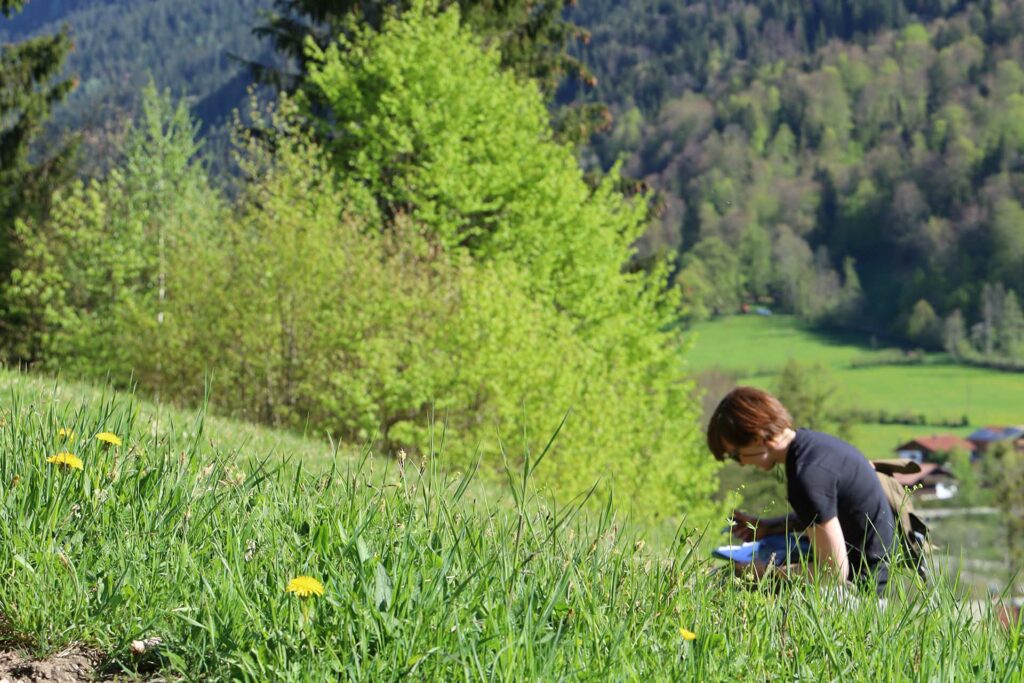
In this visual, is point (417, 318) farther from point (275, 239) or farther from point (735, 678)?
point (735, 678)

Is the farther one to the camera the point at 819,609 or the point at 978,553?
the point at 978,553

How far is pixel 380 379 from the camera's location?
2062cm

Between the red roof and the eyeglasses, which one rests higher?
the eyeglasses

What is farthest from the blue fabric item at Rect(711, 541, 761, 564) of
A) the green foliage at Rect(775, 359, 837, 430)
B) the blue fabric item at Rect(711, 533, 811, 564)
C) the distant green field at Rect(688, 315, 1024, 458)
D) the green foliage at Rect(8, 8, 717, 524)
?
the distant green field at Rect(688, 315, 1024, 458)

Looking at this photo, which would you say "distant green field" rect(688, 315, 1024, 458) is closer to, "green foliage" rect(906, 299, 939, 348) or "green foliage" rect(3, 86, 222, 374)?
"green foliage" rect(906, 299, 939, 348)

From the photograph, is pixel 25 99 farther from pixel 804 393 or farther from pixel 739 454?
pixel 804 393

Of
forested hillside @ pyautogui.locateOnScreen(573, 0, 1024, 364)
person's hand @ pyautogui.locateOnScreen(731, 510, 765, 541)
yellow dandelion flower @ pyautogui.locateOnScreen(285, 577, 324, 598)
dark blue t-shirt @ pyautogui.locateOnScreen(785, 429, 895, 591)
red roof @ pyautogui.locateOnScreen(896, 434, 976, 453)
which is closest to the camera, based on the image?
yellow dandelion flower @ pyautogui.locateOnScreen(285, 577, 324, 598)

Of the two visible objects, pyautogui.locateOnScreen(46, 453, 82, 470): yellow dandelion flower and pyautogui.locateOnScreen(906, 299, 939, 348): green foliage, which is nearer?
pyautogui.locateOnScreen(46, 453, 82, 470): yellow dandelion flower

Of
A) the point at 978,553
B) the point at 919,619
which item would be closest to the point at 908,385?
the point at 978,553

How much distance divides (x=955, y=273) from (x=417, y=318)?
15109 centimetres

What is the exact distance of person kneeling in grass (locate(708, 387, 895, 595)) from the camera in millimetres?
4848

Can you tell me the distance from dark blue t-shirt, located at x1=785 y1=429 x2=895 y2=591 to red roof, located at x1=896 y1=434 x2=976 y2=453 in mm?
113168

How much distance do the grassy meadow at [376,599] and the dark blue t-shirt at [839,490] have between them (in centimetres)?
153

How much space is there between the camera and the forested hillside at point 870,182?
15162 centimetres
